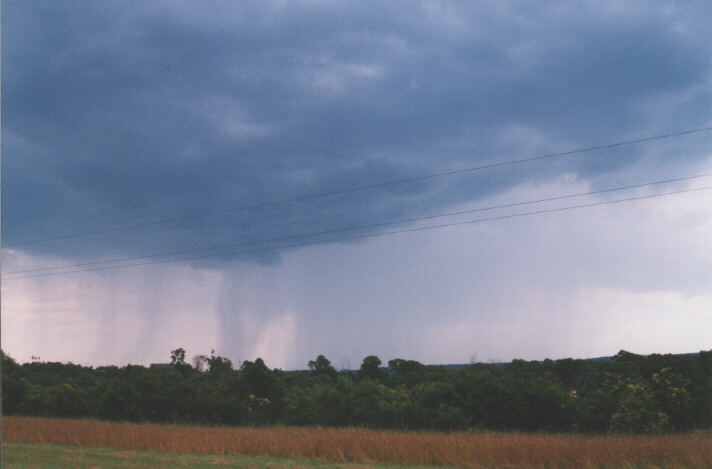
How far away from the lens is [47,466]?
581 inches

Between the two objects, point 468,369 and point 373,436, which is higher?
point 468,369

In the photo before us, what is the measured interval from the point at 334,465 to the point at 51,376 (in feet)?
173

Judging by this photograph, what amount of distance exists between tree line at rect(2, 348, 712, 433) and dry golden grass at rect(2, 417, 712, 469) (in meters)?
7.07

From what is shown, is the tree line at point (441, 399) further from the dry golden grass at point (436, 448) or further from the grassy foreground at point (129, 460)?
the grassy foreground at point (129, 460)

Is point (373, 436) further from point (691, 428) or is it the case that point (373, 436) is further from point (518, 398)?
point (691, 428)

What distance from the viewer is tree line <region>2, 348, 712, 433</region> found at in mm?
25828

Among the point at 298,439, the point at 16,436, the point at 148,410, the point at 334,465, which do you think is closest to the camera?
the point at 334,465

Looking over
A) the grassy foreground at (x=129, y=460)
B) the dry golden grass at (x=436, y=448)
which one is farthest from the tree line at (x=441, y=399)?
the grassy foreground at (x=129, y=460)

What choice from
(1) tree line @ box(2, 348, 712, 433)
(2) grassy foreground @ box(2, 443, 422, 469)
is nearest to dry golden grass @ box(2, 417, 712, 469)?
(2) grassy foreground @ box(2, 443, 422, 469)

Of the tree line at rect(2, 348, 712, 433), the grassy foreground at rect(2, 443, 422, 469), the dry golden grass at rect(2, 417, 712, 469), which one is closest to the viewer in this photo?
the grassy foreground at rect(2, 443, 422, 469)

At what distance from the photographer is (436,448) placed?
17.7 metres

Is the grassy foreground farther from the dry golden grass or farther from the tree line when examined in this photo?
the tree line

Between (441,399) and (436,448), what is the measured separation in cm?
1212

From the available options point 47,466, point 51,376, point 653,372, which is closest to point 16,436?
point 47,466
